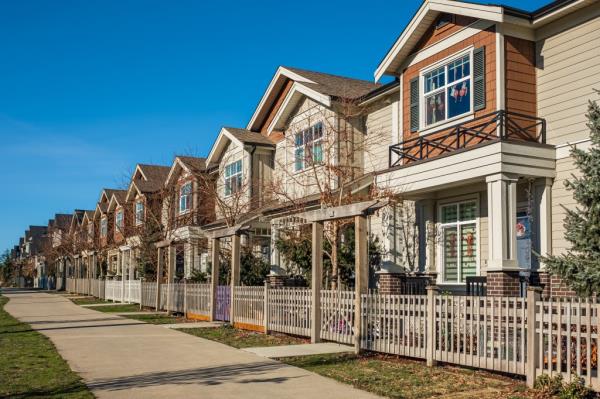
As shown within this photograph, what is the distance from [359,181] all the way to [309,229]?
7.12 feet

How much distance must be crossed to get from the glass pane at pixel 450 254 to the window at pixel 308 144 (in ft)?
16.6

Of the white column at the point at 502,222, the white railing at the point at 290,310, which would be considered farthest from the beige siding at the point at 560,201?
the white railing at the point at 290,310

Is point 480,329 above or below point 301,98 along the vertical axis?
below

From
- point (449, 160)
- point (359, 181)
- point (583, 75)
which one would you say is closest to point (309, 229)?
point (359, 181)

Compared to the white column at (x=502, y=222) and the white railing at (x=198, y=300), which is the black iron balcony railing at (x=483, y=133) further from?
the white railing at (x=198, y=300)

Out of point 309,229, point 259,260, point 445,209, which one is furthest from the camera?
point 259,260

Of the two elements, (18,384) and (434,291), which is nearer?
(18,384)

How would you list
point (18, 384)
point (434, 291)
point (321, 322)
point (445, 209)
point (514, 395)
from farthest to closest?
point (445, 209) < point (321, 322) < point (434, 291) < point (18, 384) < point (514, 395)

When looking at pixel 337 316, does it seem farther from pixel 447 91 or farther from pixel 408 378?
pixel 447 91

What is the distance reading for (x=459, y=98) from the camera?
1680 cm

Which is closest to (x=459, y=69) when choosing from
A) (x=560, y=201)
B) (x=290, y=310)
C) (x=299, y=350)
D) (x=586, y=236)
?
(x=560, y=201)

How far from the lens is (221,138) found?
102 feet

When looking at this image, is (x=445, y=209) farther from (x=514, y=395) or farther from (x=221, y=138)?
(x=221, y=138)

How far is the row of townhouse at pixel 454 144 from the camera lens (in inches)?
569
